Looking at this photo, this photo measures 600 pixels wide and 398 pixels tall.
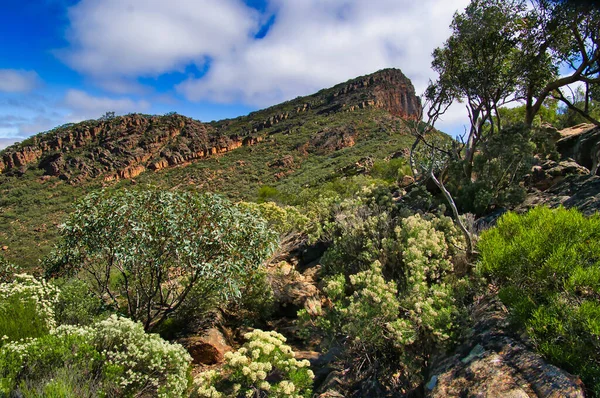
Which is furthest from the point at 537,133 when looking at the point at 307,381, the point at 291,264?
the point at 307,381

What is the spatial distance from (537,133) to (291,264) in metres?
9.75

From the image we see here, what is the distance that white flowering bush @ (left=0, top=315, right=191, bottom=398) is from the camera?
4102 millimetres

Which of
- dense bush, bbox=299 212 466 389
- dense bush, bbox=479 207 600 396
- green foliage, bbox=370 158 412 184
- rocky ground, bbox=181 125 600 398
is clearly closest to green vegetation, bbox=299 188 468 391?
dense bush, bbox=299 212 466 389

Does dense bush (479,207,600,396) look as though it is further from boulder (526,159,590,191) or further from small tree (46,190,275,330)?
boulder (526,159,590,191)

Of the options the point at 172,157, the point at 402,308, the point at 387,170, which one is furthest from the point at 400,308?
the point at 172,157

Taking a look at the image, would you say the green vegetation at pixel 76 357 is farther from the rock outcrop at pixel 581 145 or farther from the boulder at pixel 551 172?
the rock outcrop at pixel 581 145

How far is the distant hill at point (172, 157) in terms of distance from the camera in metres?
49.7

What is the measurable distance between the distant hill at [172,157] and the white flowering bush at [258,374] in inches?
1509

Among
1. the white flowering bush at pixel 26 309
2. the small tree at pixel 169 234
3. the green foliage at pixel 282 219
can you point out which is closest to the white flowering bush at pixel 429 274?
the small tree at pixel 169 234

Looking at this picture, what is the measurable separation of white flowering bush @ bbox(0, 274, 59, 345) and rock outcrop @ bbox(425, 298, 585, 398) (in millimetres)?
5920

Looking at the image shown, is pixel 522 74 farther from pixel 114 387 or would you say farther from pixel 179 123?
pixel 179 123

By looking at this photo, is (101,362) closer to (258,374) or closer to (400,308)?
(258,374)

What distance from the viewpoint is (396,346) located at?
5.14m

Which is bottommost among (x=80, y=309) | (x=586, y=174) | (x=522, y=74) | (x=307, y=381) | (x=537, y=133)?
(x=307, y=381)
